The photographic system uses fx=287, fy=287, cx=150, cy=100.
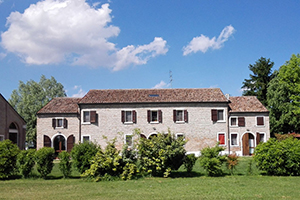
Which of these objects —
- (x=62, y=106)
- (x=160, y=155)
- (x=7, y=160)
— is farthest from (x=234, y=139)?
(x=7, y=160)

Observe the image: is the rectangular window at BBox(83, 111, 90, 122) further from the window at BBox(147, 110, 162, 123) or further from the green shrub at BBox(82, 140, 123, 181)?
the green shrub at BBox(82, 140, 123, 181)

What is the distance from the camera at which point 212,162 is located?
1494 centimetres

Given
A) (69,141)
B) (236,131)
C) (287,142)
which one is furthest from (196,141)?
(287,142)

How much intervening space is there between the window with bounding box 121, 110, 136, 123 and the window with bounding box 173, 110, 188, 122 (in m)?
4.47

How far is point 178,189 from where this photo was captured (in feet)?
37.3

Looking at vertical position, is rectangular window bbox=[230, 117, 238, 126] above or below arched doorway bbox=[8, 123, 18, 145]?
above

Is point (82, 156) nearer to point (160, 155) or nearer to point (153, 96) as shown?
point (160, 155)

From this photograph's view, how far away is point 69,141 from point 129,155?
1817 centimetres

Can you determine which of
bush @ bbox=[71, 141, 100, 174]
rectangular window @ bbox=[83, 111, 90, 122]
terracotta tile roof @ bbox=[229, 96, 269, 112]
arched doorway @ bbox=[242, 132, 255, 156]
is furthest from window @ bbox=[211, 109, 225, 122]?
bush @ bbox=[71, 141, 100, 174]

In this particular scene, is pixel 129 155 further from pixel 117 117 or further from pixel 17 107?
pixel 17 107

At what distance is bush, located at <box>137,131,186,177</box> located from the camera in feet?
48.9

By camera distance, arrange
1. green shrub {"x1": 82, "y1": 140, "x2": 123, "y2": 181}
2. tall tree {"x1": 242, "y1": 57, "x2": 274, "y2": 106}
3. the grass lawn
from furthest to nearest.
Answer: tall tree {"x1": 242, "y1": 57, "x2": 274, "y2": 106} < green shrub {"x1": 82, "y1": 140, "x2": 123, "y2": 181} < the grass lawn

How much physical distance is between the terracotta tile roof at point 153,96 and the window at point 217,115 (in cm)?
121

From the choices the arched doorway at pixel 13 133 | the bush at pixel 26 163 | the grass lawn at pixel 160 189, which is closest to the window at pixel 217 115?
the grass lawn at pixel 160 189
